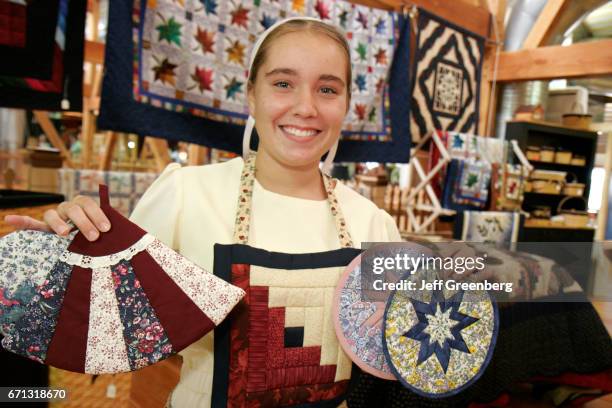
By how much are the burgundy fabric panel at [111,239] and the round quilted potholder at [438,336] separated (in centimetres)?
45

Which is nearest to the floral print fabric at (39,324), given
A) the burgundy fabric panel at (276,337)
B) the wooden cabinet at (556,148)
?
the burgundy fabric panel at (276,337)

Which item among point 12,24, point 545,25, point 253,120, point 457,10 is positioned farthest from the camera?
point 545,25

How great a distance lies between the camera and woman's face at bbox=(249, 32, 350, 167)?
80 cm

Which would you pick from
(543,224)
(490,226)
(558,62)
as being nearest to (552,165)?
(543,224)

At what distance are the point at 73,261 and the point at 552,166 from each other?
4.43m

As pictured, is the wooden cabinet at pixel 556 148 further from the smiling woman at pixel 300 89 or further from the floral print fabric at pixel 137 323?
the floral print fabric at pixel 137 323

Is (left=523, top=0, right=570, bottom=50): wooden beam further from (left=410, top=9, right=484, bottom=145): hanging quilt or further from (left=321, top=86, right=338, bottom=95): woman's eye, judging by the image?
(left=321, top=86, right=338, bottom=95): woman's eye

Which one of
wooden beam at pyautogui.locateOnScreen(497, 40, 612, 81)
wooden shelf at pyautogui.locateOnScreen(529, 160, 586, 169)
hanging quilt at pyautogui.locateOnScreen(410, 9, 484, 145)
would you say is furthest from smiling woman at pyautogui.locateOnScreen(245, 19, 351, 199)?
wooden shelf at pyautogui.locateOnScreen(529, 160, 586, 169)

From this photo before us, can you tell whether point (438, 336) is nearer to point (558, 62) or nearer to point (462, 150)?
point (462, 150)

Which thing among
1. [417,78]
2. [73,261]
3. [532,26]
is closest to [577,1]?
[532,26]

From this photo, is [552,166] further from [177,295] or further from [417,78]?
[177,295]

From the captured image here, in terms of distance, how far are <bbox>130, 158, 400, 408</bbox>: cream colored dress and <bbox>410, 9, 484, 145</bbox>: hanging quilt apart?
2039 millimetres

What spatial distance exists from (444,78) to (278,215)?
2422 mm

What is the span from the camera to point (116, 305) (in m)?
0.65
